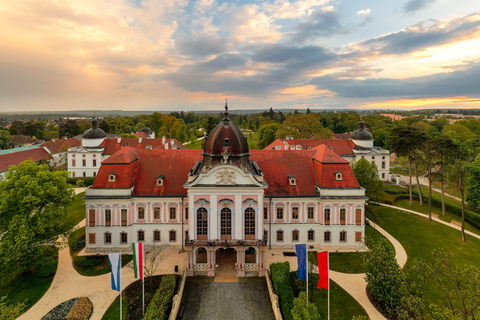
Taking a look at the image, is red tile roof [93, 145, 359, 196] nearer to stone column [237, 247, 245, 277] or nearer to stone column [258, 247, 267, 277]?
stone column [258, 247, 267, 277]

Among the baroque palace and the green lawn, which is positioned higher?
the baroque palace

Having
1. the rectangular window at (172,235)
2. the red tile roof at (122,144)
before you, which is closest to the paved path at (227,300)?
the rectangular window at (172,235)

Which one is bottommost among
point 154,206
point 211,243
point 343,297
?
point 343,297

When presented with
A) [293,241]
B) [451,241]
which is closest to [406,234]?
[451,241]

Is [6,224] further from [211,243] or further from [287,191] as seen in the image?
[287,191]

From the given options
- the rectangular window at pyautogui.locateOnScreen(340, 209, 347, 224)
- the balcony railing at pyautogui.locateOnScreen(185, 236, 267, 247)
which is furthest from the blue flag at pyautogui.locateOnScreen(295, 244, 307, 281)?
the rectangular window at pyautogui.locateOnScreen(340, 209, 347, 224)

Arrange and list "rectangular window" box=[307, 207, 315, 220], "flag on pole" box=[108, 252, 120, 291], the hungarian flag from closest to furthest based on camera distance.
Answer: "flag on pole" box=[108, 252, 120, 291]
the hungarian flag
"rectangular window" box=[307, 207, 315, 220]

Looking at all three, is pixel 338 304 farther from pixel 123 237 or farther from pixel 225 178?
pixel 123 237
